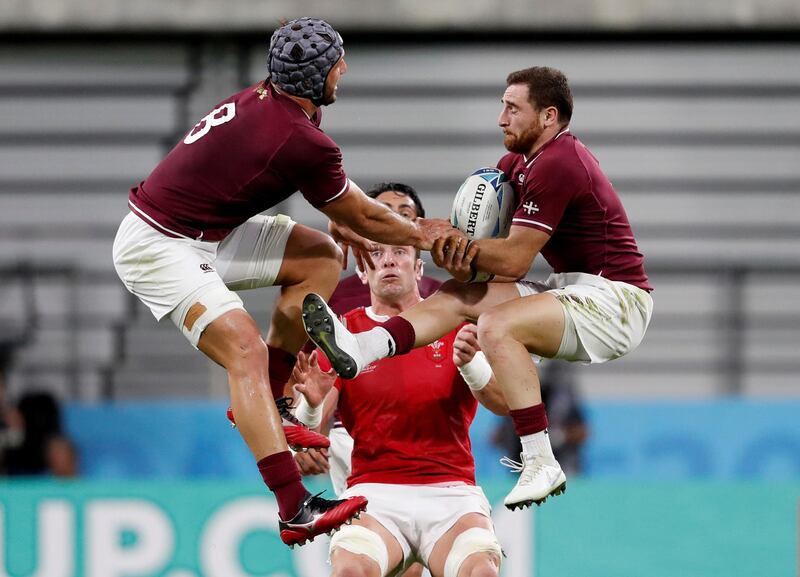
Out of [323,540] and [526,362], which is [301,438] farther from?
[323,540]

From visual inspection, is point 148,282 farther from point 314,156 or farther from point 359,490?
point 359,490

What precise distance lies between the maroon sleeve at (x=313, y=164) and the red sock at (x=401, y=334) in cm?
61

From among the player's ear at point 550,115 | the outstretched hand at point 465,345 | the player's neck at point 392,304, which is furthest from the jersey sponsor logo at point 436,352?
the player's ear at point 550,115

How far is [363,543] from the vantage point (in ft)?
20.4

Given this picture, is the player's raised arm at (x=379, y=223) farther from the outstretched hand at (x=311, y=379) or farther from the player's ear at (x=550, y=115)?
the outstretched hand at (x=311, y=379)

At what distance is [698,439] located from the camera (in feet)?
36.3

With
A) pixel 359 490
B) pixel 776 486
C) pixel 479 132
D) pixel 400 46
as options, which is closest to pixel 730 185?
pixel 479 132

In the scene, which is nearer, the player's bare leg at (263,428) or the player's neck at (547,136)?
the player's bare leg at (263,428)

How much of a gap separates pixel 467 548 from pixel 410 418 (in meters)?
0.75

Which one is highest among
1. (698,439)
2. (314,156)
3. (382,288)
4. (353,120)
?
(353,120)

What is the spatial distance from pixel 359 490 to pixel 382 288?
3.22 ft

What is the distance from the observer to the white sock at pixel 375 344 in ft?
19.1

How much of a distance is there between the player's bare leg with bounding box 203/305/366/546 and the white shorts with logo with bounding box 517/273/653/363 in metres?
1.18

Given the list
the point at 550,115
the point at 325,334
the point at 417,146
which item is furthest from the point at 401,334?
the point at 417,146
